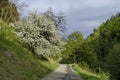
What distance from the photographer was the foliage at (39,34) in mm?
37219

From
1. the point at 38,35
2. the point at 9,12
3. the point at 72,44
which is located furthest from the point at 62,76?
the point at 72,44

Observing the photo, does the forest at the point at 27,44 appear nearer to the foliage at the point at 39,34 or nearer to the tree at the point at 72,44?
the foliage at the point at 39,34

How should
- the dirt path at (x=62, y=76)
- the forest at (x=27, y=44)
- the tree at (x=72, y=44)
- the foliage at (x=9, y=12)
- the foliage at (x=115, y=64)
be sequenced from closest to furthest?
the forest at (x=27, y=44), the dirt path at (x=62, y=76), the foliage at (x=9, y=12), the foliage at (x=115, y=64), the tree at (x=72, y=44)

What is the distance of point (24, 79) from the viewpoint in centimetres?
1881

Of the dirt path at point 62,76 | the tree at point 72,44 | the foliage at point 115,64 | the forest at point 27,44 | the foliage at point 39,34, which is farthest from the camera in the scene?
the tree at point 72,44

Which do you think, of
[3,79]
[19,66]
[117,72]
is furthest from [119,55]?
[3,79]

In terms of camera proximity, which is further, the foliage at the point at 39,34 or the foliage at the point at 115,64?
the foliage at the point at 115,64

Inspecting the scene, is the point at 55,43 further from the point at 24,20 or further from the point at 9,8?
the point at 9,8

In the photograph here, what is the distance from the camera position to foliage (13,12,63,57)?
37.2 m

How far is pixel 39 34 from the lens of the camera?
38062 millimetres

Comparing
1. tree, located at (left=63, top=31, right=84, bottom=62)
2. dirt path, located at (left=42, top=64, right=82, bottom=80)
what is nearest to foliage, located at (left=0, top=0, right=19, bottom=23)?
dirt path, located at (left=42, top=64, right=82, bottom=80)

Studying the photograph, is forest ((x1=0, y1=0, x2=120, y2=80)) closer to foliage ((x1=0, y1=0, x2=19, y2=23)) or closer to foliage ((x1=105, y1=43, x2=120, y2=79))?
foliage ((x1=0, y1=0, x2=19, y2=23))

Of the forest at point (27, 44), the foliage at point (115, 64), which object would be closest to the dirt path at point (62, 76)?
the forest at point (27, 44)

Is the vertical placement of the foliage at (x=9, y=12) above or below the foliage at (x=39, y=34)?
above
